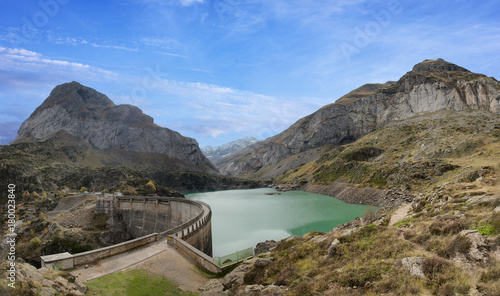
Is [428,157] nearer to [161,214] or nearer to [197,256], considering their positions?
[161,214]

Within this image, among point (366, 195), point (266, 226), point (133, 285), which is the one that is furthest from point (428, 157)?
point (133, 285)

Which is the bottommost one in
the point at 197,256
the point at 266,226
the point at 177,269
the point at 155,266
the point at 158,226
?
the point at 266,226

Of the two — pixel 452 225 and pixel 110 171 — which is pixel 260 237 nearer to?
pixel 452 225

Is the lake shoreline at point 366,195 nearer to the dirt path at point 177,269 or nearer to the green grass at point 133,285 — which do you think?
the dirt path at point 177,269

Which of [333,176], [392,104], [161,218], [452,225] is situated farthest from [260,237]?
[392,104]

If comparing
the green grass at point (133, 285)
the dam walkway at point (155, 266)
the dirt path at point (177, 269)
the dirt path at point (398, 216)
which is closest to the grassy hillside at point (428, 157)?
the dirt path at point (398, 216)

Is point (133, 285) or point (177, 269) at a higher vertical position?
point (133, 285)

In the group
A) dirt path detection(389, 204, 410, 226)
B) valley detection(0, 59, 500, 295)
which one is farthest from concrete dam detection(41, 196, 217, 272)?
dirt path detection(389, 204, 410, 226)
